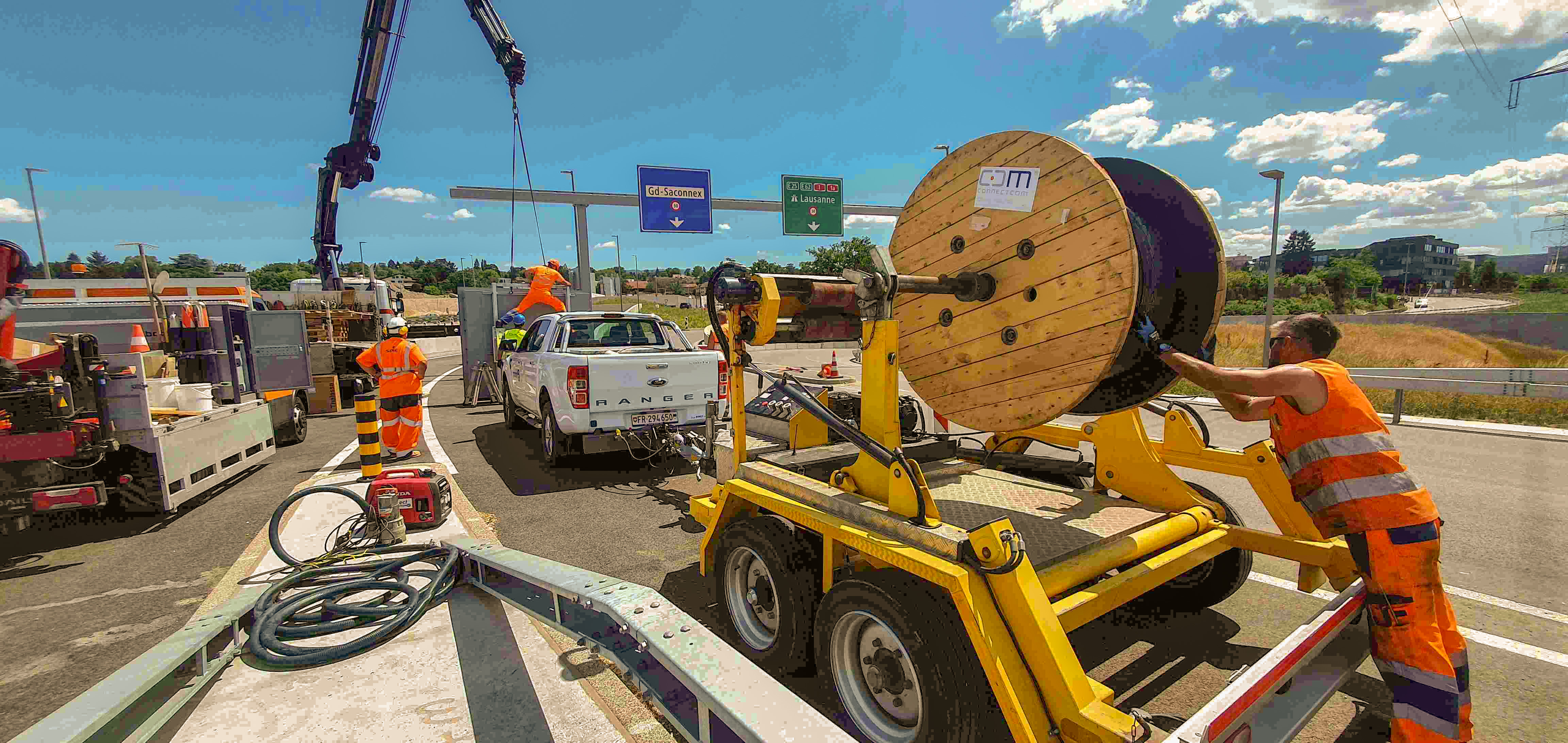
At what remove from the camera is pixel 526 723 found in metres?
2.61

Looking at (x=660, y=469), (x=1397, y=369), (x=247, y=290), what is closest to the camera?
(x=660, y=469)

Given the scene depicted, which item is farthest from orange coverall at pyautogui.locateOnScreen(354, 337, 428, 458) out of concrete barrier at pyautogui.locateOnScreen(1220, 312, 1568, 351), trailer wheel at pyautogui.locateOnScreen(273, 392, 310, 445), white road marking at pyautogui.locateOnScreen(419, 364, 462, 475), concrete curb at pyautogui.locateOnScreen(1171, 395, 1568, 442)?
concrete barrier at pyautogui.locateOnScreen(1220, 312, 1568, 351)

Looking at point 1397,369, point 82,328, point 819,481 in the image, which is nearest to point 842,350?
point 1397,369

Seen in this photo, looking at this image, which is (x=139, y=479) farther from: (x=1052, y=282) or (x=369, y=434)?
(x=1052, y=282)

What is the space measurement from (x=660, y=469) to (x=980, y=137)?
5.55 meters

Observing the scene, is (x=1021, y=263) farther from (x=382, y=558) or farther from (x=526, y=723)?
(x=382, y=558)

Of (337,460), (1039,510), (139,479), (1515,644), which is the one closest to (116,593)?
(139,479)

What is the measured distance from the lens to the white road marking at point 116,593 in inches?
154

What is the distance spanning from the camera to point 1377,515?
240 cm

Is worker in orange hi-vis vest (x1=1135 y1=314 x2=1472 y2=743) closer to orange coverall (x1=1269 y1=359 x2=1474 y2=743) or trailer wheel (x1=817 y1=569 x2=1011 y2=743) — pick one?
orange coverall (x1=1269 y1=359 x2=1474 y2=743)

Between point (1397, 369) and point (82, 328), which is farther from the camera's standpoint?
point (1397, 369)

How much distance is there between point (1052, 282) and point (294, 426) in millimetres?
10379

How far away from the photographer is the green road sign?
18.4m

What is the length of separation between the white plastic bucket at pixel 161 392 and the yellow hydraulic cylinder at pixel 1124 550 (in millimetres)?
7668
